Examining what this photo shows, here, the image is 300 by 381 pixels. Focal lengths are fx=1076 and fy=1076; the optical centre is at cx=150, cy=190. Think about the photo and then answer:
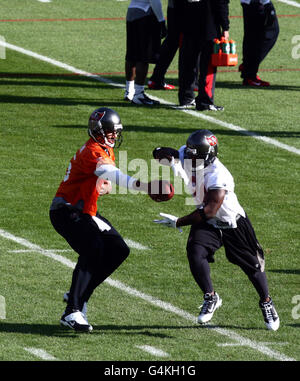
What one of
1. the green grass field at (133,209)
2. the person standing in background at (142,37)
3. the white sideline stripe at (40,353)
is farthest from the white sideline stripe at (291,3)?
the white sideline stripe at (40,353)

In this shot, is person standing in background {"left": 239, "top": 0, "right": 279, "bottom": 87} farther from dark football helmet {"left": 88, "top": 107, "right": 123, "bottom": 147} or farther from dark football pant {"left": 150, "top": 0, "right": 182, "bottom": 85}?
dark football helmet {"left": 88, "top": 107, "right": 123, "bottom": 147}

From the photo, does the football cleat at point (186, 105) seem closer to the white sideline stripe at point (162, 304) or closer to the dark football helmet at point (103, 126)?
the white sideline stripe at point (162, 304)

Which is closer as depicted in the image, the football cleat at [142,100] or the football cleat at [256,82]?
the football cleat at [142,100]

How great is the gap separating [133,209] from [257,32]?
690 cm

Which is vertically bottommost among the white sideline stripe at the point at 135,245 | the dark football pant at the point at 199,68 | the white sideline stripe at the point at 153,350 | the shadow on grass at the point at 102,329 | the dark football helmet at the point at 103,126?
the white sideline stripe at the point at 135,245

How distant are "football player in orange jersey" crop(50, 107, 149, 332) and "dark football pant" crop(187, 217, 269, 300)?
24.3 inches

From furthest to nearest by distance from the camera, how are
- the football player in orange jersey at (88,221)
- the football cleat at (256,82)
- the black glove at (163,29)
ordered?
the football cleat at (256,82) → the black glove at (163,29) → the football player in orange jersey at (88,221)

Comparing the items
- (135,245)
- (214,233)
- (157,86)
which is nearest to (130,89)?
(157,86)

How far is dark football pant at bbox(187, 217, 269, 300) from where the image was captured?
9.16 m

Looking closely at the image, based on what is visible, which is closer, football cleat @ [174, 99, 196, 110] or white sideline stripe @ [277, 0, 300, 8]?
football cleat @ [174, 99, 196, 110]

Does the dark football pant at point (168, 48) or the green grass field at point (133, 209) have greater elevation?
the dark football pant at point (168, 48)

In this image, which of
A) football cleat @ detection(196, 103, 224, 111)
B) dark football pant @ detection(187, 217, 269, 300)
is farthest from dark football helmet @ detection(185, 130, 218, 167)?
football cleat @ detection(196, 103, 224, 111)

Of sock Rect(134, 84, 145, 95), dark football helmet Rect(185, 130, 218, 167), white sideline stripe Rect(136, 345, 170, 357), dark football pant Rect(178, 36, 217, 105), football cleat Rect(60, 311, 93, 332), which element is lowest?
white sideline stripe Rect(136, 345, 170, 357)

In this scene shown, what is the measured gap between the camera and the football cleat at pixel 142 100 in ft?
56.7
